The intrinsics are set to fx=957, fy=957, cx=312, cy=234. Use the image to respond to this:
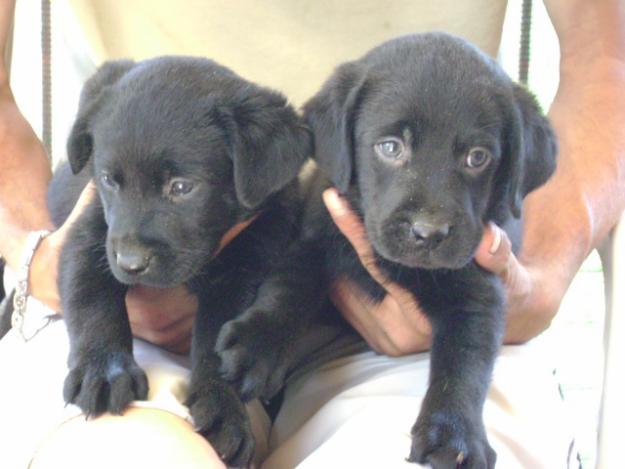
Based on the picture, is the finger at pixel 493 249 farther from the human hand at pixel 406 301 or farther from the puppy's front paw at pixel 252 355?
the puppy's front paw at pixel 252 355

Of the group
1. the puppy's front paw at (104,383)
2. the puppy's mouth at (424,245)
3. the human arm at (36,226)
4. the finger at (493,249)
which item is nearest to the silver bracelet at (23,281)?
the human arm at (36,226)

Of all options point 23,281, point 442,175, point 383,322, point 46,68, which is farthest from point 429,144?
point 46,68

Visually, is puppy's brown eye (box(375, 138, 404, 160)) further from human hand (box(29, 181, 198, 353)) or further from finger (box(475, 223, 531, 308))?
human hand (box(29, 181, 198, 353))

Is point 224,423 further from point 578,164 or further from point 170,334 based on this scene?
point 578,164

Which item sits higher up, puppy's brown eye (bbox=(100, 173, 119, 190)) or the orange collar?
puppy's brown eye (bbox=(100, 173, 119, 190))

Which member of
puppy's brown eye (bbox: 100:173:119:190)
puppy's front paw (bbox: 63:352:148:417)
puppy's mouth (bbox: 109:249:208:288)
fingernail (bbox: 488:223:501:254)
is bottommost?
puppy's front paw (bbox: 63:352:148:417)

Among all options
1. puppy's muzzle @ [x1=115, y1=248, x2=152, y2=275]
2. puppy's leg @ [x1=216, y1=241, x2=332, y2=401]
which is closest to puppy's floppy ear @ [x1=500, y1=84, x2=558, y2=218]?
puppy's leg @ [x1=216, y1=241, x2=332, y2=401]
